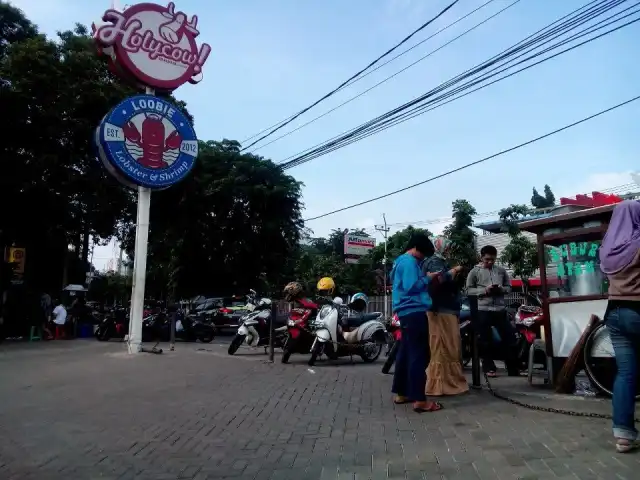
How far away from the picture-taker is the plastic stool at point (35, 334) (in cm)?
1626

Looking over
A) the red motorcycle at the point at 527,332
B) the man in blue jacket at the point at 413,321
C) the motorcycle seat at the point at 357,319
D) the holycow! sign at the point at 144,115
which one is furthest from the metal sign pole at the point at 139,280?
the red motorcycle at the point at 527,332

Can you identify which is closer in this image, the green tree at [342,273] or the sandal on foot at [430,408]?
the sandal on foot at [430,408]

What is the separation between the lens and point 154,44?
39.2 ft

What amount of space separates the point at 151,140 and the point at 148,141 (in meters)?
0.08

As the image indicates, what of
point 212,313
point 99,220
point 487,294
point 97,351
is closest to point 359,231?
point 212,313

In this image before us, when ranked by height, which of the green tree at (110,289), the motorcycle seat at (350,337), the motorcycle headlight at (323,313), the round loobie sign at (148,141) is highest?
the round loobie sign at (148,141)

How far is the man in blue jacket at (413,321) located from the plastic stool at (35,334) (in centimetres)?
1442

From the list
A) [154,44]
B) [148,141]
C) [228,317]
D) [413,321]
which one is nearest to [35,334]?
[228,317]

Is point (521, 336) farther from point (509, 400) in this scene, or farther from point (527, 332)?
point (509, 400)

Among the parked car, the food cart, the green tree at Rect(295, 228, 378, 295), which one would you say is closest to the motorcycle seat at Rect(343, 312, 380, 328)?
the food cart

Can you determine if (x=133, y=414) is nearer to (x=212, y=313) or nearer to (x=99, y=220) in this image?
(x=99, y=220)

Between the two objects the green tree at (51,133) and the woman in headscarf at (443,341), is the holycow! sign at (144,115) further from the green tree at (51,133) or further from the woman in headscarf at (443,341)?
the woman in headscarf at (443,341)

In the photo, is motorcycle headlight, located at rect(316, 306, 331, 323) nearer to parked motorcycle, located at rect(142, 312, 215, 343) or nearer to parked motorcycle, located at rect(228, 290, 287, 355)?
parked motorcycle, located at rect(228, 290, 287, 355)

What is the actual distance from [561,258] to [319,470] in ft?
12.6
